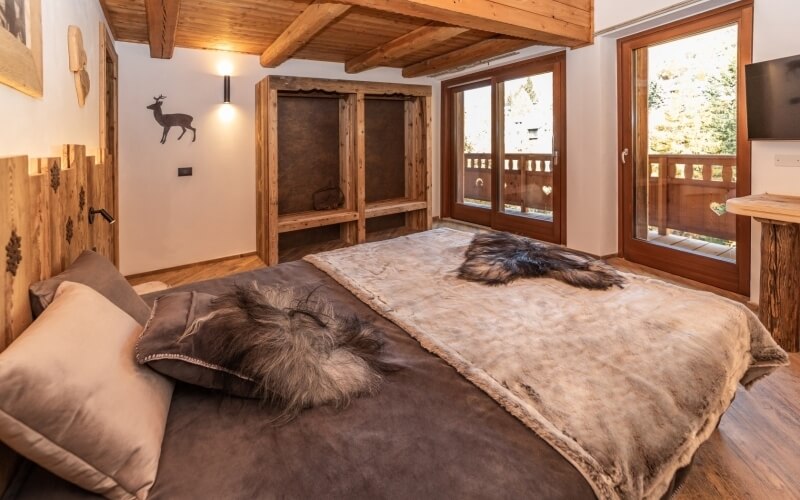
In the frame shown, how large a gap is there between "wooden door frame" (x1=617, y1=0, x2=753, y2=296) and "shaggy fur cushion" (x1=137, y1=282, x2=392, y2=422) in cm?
335

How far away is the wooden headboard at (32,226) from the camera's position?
0.99 m

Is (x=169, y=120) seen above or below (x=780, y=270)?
above

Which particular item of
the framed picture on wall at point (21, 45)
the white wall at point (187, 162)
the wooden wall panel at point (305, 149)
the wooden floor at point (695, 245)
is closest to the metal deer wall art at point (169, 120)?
the white wall at point (187, 162)

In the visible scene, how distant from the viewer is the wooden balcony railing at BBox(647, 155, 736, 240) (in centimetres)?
344

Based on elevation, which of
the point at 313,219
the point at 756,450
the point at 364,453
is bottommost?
the point at 756,450

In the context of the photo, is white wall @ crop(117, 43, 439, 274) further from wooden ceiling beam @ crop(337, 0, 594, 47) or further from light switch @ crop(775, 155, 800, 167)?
light switch @ crop(775, 155, 800, 167)

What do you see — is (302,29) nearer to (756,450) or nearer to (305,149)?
(305,149)

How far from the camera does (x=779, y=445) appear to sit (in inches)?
68.7

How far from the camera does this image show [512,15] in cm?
349

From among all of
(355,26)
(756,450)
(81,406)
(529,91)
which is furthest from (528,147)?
(81,406)

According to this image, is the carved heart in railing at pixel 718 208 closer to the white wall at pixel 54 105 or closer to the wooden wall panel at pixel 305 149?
the wooden wall panel at pixel 305 149

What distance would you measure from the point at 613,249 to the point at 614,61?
1.80m

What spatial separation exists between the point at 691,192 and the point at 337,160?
3.61m

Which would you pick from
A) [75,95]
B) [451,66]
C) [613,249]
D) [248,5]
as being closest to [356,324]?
[75,95]
